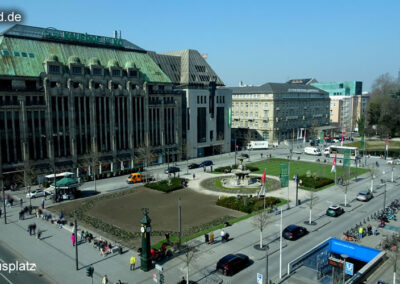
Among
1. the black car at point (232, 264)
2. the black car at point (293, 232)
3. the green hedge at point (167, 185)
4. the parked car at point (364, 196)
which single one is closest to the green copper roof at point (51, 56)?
the green hedge at point (167, 185)

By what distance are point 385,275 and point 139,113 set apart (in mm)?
66707

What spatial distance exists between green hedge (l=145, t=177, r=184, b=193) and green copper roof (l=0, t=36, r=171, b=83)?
32135 millimetres

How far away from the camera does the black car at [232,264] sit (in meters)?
31.5

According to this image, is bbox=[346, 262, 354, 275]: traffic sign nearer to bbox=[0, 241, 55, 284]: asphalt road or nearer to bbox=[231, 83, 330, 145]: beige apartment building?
bbox=[0, 241, 55, 284]: asphalt road

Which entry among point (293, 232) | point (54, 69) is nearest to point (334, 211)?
point (293, 232)

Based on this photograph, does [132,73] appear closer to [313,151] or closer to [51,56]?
[51,56]

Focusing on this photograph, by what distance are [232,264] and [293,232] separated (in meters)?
11.8

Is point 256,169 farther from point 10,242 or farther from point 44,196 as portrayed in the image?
point 10,242

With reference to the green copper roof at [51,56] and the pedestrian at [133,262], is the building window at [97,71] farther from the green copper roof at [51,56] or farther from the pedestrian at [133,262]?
the pedestrian at [133,262]

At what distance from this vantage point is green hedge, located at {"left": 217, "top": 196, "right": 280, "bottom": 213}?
2013 inches

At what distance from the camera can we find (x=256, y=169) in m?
83.3

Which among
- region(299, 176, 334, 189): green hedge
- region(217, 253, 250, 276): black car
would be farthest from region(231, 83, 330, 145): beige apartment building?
region(217, 253, 250, 276): black car

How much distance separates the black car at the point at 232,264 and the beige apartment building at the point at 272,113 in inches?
3739

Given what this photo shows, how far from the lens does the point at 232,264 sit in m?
31.9
